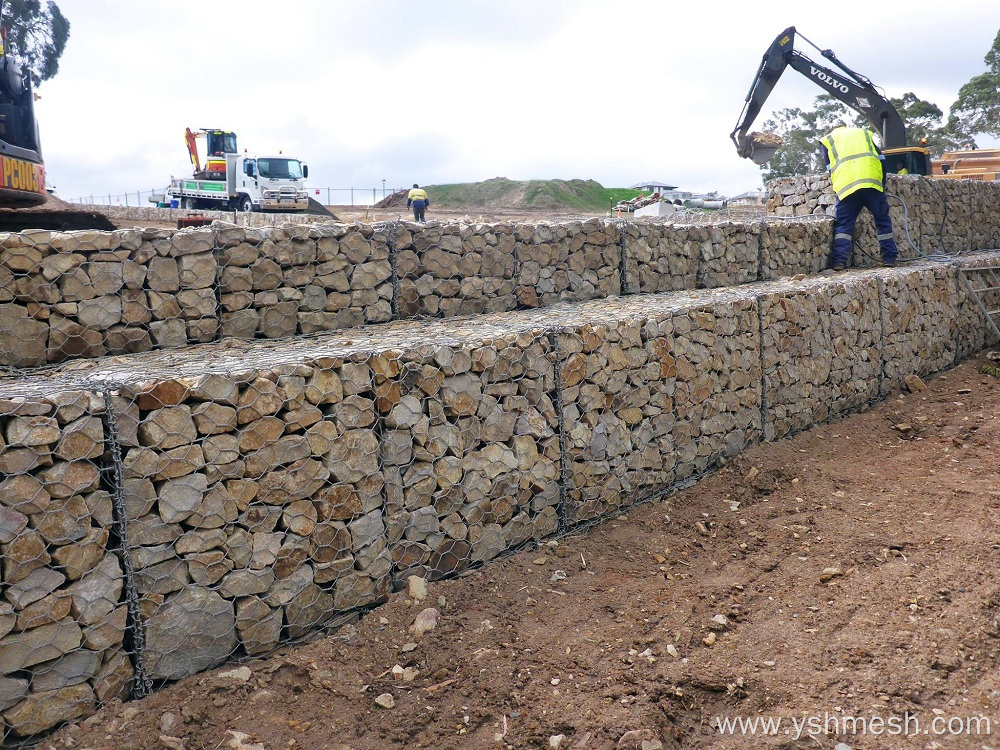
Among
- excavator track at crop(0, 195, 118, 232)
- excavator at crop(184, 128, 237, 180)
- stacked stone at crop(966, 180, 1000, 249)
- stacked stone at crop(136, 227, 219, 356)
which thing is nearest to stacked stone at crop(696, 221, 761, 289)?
stacked stone at crop(136, 227, 219, 356)

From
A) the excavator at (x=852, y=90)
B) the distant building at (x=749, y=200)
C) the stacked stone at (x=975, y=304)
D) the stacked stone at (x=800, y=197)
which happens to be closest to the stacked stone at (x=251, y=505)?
the stacked stone at (x=975, y=304)

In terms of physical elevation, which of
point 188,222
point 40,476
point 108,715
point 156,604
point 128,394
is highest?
point 188,222

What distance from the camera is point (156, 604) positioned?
304cm

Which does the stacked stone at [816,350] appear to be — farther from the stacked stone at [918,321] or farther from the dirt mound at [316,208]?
the dirt mound at [316,208]

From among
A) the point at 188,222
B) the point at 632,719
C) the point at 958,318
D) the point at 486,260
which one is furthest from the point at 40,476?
the point at 188,222

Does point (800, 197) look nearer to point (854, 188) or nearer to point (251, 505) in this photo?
point (854, 188)

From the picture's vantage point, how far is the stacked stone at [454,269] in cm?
521

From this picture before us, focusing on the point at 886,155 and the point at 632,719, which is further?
the point at 886,155

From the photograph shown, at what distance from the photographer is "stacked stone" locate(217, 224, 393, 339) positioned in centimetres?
448

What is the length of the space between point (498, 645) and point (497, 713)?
0.43m

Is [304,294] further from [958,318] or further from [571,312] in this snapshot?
[958,318]

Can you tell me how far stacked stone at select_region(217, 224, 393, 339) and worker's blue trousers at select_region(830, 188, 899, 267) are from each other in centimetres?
604

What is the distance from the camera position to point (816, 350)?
658 cm

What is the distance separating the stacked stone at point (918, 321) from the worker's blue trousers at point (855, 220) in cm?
60
